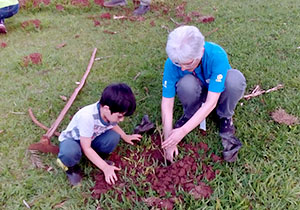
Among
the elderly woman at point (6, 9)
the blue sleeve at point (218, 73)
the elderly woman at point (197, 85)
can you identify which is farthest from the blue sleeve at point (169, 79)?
the elderly woman at point (6, 9)

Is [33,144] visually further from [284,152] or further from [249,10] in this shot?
[249,10]

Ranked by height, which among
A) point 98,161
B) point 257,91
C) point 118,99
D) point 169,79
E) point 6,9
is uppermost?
point 118,99

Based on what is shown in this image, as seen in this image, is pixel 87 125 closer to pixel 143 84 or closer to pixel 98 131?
pixel 98 131

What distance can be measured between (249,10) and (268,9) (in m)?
0.32

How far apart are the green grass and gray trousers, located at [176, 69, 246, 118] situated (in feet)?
0.89

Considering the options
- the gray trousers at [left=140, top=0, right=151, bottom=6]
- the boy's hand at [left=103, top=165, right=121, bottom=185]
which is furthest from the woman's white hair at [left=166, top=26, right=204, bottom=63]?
the gray trousers at [left=140, top=0, right=151, bottom=6]

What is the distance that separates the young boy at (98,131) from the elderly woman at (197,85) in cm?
38

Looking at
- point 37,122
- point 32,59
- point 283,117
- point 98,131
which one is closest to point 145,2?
point 32,59

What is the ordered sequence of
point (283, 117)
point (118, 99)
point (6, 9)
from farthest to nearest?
point (6, 9), point (283, 117), point (118, 99)

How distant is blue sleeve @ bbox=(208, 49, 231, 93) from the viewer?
2020mm

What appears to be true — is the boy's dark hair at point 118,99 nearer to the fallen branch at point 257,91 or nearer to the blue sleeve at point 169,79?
the blue sleeve at point 169,79

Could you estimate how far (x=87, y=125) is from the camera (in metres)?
1.85

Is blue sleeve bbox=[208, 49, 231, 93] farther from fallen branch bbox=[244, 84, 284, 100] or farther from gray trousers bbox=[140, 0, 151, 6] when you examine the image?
gray trousers bbox=[140, 0, 151, 6]

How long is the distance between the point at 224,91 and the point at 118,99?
91 centimetres
